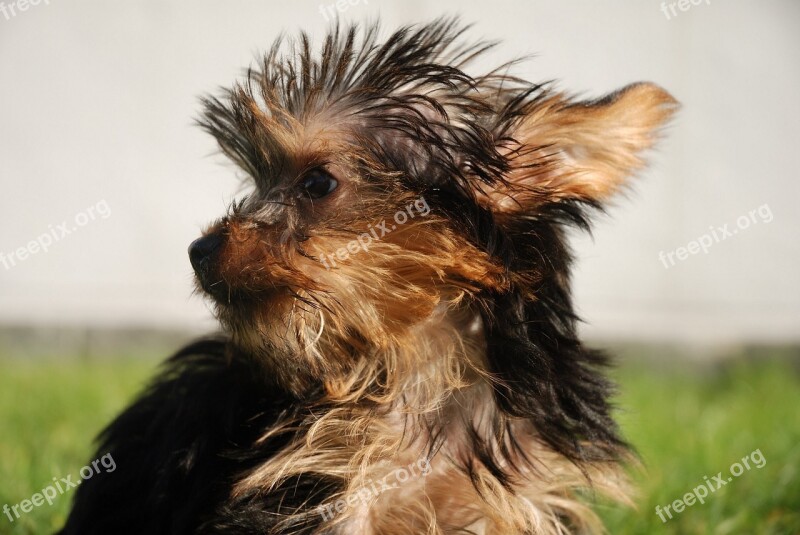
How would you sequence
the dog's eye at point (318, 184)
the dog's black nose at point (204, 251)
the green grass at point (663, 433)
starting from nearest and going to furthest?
the dog's black nose at point (204, 251) → the dog's eye at point (318, 184) → the green grass at point (663, 433)

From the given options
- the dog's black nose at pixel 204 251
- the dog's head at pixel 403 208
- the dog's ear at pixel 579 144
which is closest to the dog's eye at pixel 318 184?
the dog's head at pixel 403 208

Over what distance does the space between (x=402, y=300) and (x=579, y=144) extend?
807mm

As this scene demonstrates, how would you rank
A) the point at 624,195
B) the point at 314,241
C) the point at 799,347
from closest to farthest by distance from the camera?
the point at 314,241
the point at 624,195
the point at 799,347

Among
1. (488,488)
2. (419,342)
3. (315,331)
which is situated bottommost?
(488,488)

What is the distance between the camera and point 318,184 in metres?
2.92

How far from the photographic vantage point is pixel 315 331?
2855 millimetres

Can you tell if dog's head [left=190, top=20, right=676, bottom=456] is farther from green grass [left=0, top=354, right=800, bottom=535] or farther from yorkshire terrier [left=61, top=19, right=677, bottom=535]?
green grass [left=0, top=354, right=800, bottom=535]

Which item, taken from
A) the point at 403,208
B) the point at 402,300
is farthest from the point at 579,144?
the point at 402,300

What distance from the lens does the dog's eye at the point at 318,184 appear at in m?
2.91

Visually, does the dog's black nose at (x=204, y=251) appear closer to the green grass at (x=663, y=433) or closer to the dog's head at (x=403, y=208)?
the dog's head at (x=403, y=208)

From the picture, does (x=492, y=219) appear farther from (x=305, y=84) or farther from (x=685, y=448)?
(x=685, y=448)

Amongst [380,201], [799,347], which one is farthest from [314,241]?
[799,347]

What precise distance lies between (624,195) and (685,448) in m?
3.21

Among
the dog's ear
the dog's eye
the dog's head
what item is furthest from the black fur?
the dog's ear
